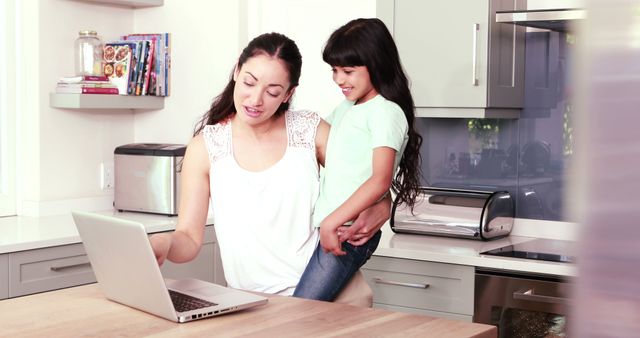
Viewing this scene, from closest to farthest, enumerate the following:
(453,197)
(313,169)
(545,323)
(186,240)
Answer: (186,240) → (313,169) → (545,323) → (453,197)

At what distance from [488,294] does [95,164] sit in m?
1.96

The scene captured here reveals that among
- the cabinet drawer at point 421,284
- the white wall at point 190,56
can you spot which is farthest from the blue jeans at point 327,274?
the white wall at point 190,56

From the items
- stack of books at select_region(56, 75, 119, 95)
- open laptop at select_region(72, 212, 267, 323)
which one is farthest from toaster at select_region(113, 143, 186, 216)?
open laptop at select_region(72, 212, 267, 323)

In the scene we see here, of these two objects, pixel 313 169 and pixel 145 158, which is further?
pixel 145 158

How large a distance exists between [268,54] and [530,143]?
1.49 metres

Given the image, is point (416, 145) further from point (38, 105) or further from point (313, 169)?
point (38, 105)

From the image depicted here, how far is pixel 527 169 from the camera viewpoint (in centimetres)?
321

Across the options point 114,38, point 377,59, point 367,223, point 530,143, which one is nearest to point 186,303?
point 367,223

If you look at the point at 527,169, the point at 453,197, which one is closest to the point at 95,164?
the point at 453,197

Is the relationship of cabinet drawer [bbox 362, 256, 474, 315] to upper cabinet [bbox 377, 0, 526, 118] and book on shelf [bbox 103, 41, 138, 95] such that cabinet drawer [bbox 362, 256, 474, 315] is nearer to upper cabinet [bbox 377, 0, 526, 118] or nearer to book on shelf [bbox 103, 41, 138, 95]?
upper cabinet [bbox 377, 0, 526, 118]

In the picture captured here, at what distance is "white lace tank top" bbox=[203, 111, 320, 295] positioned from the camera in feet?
6.58

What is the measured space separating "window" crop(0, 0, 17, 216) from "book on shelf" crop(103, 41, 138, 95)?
41 cm

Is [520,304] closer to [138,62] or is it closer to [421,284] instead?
[421,284]

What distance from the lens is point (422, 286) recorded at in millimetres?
2795
